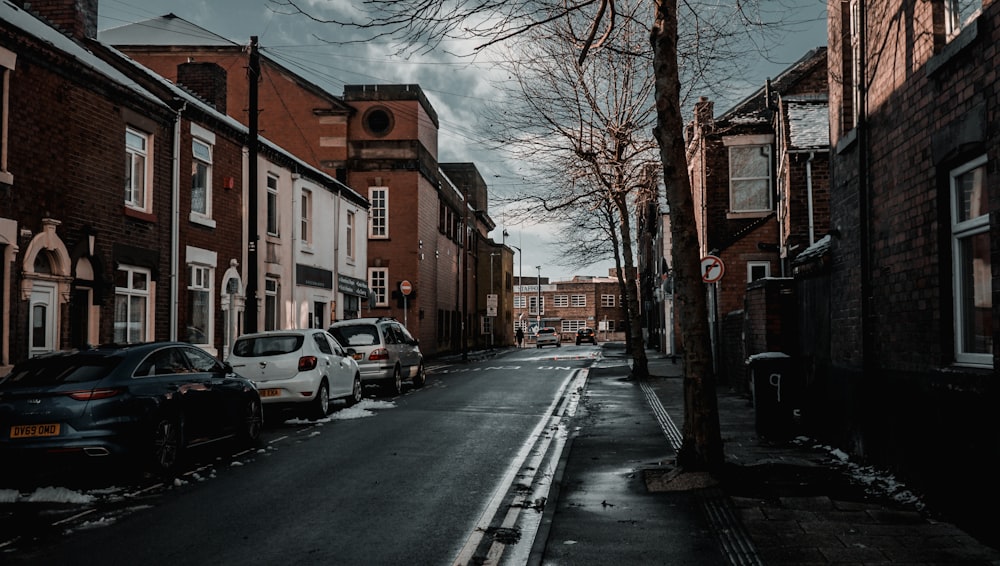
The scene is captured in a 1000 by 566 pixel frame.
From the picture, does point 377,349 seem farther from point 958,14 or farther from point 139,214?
point 958,14

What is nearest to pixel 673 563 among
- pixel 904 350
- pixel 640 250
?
pixel 904 350

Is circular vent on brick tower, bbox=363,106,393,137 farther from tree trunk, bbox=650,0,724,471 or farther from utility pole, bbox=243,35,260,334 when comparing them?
tree trunk, bbox=650,0,724,471

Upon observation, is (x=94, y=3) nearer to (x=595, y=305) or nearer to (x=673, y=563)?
(x=673, y=563)

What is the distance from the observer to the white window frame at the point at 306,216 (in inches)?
1101

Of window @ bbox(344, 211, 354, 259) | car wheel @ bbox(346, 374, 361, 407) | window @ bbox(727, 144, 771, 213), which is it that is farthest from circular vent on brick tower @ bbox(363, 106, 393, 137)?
car wheel @ bbox(346, 374, 361, 407)

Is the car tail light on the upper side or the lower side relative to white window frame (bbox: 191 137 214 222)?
lower

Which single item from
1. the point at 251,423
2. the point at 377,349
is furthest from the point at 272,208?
the point at 251,423

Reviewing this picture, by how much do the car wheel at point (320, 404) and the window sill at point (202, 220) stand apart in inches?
268

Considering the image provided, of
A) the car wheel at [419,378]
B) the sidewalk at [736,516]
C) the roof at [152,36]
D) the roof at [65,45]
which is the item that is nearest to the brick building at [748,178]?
the car wheel at [419,378]

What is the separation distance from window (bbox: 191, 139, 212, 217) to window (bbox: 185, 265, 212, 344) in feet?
4.68

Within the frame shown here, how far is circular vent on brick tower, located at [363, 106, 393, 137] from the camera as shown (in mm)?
41094

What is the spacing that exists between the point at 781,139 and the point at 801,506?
1944cm

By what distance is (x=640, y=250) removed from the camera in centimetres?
7106

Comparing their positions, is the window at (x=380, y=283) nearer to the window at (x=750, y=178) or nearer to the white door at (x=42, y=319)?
the window at (x=750, y=178)
